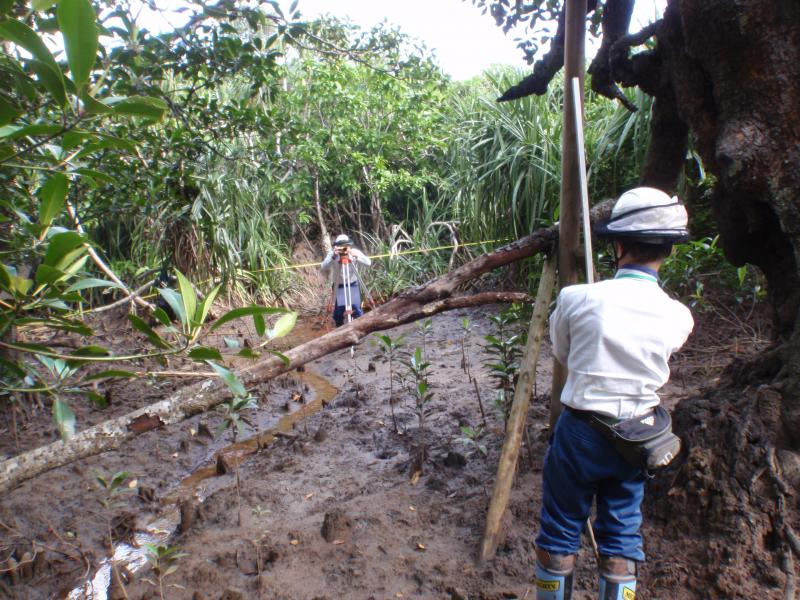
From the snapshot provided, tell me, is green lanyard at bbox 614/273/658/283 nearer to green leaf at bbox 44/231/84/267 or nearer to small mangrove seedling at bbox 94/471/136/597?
green leaf at bbox 44/231/84/267

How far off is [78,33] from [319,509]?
9.64 ft

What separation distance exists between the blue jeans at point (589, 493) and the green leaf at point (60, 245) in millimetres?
1622

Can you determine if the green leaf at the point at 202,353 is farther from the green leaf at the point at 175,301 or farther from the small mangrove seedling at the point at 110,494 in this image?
the small mangrove seedling at the point at 110,494

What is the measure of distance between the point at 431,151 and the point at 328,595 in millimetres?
11044

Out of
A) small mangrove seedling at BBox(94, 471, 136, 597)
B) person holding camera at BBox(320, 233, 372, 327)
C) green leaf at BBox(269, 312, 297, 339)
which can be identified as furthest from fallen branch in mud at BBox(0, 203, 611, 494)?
person holding camera at BBox(320, 233, 372, 327)

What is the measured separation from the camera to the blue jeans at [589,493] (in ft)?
6.82

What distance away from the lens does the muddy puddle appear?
10.1 ft

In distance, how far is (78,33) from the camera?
1.20m

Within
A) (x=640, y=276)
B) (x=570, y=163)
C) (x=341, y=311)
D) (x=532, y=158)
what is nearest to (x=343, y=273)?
(x=341, y=311)

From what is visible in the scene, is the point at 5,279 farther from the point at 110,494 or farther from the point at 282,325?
the point at 110,494

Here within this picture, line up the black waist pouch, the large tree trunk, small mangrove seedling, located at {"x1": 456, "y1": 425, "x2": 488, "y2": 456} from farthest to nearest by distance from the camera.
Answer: small mangrove seedling, located at {"x1": 456, "y1": 425, "x2": 488, "y2": 456}, the large tree trunk, the black waist pouch

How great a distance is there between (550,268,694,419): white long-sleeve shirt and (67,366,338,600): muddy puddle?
2463 millimetres

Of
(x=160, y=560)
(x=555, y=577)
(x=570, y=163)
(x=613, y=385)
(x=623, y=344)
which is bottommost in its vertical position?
(x=160, y=560)

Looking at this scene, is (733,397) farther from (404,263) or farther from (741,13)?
(404,263)
